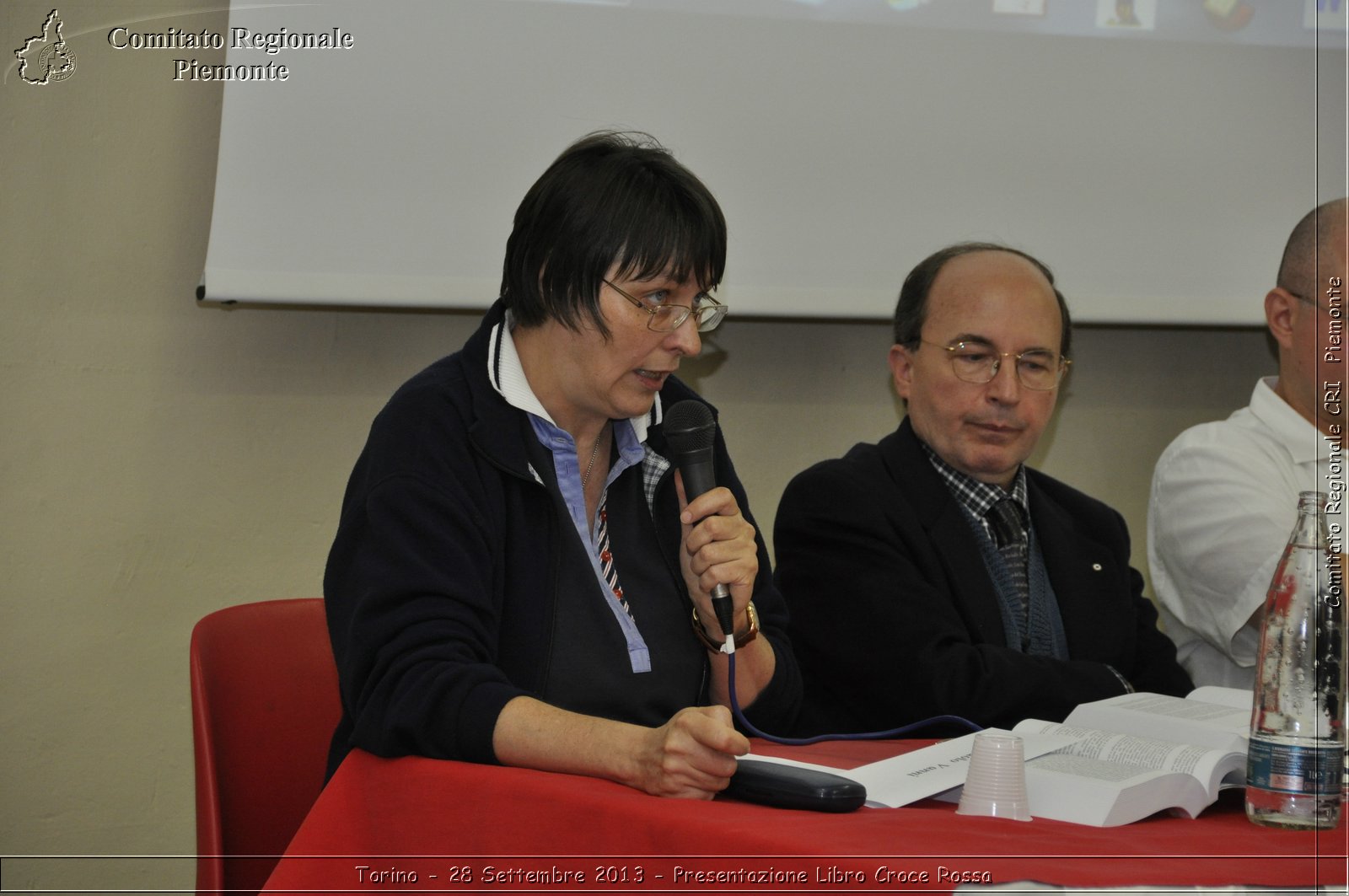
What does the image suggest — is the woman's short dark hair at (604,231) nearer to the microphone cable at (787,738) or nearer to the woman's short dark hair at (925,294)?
the microphone cable at (787,738)

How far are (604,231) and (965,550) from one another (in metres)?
0.86

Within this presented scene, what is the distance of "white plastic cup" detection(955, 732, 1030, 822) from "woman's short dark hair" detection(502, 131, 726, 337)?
74 centimetres

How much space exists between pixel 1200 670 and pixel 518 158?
162 cm

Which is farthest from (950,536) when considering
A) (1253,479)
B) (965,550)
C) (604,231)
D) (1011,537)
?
(604,231)

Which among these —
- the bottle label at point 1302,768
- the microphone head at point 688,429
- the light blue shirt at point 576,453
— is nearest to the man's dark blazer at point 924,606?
the light blue shirt at point 576,453

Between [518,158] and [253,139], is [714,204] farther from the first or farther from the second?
[253,139]

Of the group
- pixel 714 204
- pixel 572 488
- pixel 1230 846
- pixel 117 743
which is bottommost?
pixel 117 743

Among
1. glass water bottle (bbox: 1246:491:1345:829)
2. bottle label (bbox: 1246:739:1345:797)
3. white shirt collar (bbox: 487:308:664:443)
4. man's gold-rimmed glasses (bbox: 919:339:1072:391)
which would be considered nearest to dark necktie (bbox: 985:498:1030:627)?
man's gold-rimmed glasses (bbox: 919:339:1072:391)

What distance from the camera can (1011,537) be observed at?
7.07 feet

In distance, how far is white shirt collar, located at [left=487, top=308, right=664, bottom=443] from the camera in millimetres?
1565

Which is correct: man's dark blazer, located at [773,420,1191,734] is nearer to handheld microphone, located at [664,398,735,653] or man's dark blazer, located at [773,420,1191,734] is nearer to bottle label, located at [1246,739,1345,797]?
handheld microphone, located at [664,398,735,653]

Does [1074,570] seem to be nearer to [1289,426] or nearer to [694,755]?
[1289,426]

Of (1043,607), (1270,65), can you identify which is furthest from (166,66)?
(1270,65)

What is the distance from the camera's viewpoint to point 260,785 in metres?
1.74
